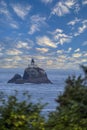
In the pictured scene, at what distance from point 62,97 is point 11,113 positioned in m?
30.7

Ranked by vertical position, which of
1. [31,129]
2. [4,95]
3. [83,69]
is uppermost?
[83,69]

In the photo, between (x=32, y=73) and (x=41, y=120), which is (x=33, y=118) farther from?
(x=32, y=73)

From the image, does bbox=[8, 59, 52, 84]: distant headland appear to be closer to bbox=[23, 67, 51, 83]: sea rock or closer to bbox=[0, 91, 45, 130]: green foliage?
bbox=[23, 67, 51, 83]: sea rock

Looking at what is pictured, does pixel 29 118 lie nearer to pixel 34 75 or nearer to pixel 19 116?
pixel 19 116

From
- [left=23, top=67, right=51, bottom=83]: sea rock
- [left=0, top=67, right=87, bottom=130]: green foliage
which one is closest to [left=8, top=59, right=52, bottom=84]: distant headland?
[left=23, top=67, right=51, bottom=83]: sea rock

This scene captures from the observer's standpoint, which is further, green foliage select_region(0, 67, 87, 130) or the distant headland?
the distant headland

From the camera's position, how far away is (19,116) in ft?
42.4

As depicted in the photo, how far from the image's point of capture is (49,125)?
13.8m

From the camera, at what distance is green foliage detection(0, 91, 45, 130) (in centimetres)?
1296

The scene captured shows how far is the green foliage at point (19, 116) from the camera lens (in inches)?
510

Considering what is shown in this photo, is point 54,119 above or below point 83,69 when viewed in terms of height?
below

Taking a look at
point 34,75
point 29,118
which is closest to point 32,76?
point 34,75

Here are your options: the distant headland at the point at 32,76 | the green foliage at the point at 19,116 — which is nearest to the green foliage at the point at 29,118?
the green foliage at the point at 19,116

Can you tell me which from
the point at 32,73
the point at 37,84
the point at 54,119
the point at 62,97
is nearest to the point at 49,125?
the point at 54,119
